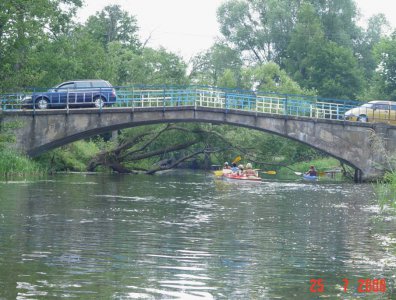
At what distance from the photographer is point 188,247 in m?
16.5

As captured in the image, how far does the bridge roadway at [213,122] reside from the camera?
44.3m

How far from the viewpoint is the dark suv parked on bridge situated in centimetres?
4494

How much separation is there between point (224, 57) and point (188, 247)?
69558 mm

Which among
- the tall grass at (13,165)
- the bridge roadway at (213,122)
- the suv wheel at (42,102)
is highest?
the suv wheel at (42,102)

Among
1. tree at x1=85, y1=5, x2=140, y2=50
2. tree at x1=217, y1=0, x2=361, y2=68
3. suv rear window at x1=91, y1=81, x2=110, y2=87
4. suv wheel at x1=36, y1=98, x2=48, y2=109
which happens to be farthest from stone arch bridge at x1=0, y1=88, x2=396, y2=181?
tree at x1=217, y1=0, x2=361, y2=68

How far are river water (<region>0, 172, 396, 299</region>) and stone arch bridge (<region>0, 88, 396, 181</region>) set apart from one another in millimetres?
14285

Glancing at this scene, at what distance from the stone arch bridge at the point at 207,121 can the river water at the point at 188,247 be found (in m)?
14.3

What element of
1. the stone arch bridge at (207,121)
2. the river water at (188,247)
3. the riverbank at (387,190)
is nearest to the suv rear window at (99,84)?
the stone arch bridge at (207,121)

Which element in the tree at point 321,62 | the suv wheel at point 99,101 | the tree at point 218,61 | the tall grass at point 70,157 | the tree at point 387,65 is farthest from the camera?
the tree at point 218,61

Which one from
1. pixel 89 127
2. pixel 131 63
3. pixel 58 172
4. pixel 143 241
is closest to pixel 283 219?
pixel 143 241

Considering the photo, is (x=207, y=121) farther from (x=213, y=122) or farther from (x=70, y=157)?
A: (x=70, y=157)

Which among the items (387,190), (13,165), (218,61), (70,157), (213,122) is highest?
(218,61)

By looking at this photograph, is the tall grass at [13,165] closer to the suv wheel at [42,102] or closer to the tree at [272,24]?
the suv wheel at [42,102]

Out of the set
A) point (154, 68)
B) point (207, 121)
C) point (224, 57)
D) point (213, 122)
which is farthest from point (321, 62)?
point (207, 121)
